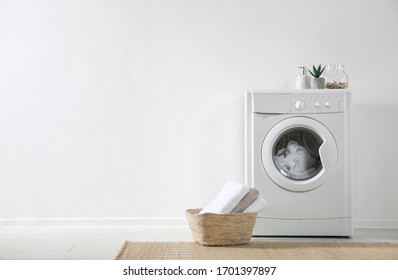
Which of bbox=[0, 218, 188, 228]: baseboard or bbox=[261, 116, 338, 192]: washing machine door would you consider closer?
bbox=[261, 116, 338, 192]: washing machine door

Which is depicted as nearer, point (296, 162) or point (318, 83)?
point (296, 162)

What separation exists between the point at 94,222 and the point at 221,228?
1.22 metres

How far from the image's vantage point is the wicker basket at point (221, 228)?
3.36 m

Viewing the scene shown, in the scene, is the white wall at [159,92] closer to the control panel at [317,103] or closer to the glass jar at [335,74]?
the glass jar at [335,74]

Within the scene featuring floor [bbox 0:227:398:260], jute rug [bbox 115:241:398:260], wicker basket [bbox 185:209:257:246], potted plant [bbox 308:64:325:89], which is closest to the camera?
jute rug [bbox 115:241:398:260]

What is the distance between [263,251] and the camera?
3.21 m

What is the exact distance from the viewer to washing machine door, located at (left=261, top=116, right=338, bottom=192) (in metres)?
3.75

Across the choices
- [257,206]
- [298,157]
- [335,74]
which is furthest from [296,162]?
[335,74]

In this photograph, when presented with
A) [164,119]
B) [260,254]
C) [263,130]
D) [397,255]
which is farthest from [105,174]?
[397,255]

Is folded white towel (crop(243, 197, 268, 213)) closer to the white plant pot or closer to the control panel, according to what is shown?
the control panel

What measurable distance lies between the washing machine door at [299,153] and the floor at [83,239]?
0.34 meters

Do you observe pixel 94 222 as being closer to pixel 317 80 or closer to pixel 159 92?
pixel 159 92

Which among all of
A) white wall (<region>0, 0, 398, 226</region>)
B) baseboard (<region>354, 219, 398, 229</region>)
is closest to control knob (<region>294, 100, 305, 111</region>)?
white wall (<region>0, 0, 398, 226</region>)

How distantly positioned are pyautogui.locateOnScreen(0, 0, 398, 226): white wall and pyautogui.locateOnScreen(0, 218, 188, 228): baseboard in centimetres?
4
